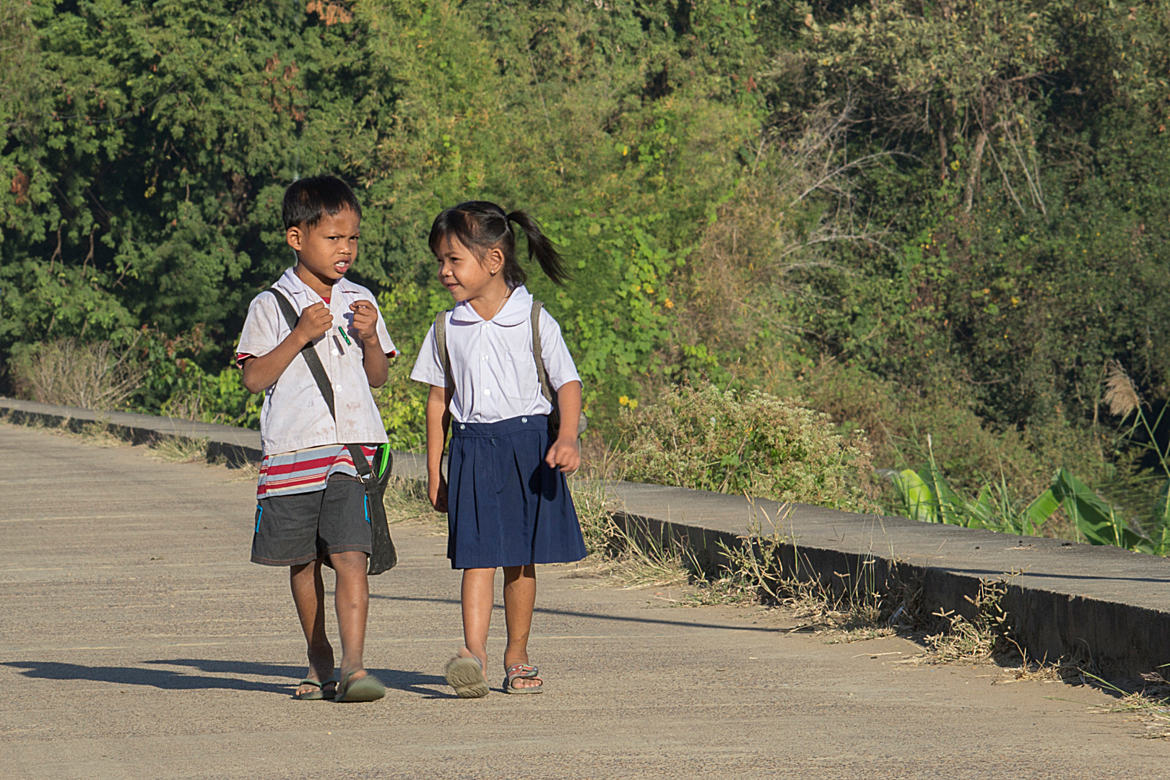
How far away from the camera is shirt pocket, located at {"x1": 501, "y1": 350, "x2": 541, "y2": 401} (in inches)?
221

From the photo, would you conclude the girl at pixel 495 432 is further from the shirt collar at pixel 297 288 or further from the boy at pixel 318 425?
the shirt collar at pixel 297 288

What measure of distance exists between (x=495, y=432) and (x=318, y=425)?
575 mm

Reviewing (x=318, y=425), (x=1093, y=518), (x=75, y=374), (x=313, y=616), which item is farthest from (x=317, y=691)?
(x=75, y=374)

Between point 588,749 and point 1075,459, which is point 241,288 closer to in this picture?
point 1075,459

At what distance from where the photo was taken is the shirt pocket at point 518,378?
18.4ft

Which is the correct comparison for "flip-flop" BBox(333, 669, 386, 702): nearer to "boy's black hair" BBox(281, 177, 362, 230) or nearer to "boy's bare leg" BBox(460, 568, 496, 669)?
"boy's bare leg" BBox(460, 568, 496, 669)

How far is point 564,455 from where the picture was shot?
5.39 meters

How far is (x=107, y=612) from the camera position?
25.2ft

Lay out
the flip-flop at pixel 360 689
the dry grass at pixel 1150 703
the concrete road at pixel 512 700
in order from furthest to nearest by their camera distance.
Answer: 1. the flip-flop at pixel 360 689
2. the dry grass at pixel 1150 703
3. the concrete road at pixel 512 700

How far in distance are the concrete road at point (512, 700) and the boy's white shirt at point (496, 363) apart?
0.96 meters

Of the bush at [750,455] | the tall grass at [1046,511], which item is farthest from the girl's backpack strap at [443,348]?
the bush at [750,455]

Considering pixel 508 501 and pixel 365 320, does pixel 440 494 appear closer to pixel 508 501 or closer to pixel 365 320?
pixel 508 501

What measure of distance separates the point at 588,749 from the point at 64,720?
1.67 meters

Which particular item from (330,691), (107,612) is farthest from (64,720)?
(107,612)
